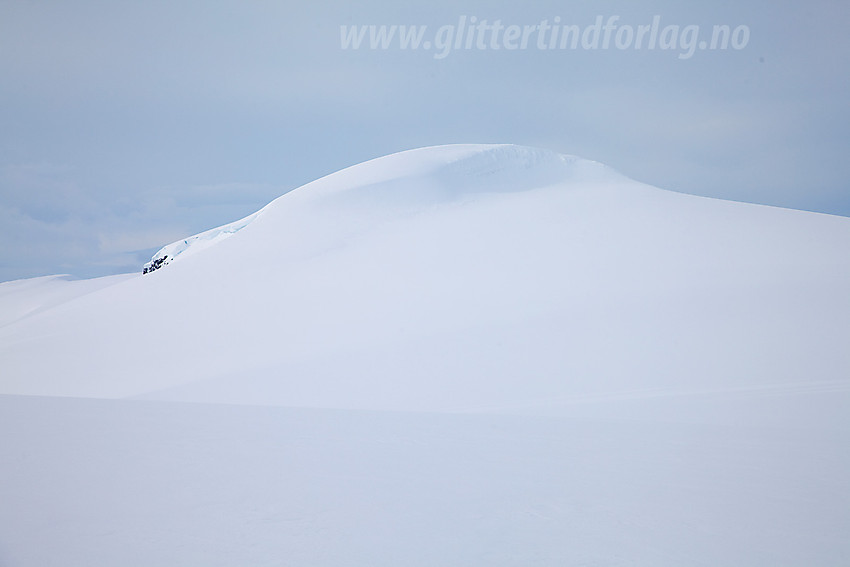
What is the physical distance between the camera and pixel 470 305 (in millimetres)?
12086

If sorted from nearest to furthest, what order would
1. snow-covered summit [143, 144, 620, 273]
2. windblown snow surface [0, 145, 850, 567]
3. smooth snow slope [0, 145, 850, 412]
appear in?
windblown snow surface [0, 145, 850, 567], smooth snow slope [0, 145, 850, 412], snow-covered summit [143, 144, 620, 273]

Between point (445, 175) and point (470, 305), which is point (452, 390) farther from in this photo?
point (445, 175)

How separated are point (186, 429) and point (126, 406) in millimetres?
2148

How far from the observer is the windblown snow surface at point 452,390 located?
14.0 feet

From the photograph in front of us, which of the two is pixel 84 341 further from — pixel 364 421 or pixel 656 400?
pixel 656 400

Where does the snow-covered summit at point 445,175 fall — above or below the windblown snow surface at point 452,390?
above

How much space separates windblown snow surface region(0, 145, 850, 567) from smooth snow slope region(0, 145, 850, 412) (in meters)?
0.07

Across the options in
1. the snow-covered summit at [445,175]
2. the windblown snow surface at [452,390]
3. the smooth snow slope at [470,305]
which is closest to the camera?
the windblown snow surface at [452,390]

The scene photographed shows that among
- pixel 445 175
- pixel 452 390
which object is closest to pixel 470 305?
pixel 452 390

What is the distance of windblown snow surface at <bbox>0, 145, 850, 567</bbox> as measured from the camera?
168 inches

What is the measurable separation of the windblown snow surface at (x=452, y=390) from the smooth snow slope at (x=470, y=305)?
7 cm

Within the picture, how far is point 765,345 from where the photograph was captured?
9094 millimetres

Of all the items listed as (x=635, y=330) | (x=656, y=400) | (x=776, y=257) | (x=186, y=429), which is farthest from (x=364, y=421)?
(x=776, y=257)

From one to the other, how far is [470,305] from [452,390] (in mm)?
3571
